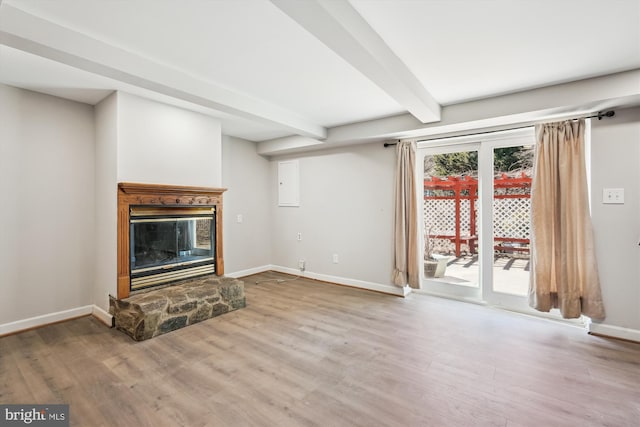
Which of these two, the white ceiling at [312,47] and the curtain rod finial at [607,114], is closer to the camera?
the white ceiling at [312,47]

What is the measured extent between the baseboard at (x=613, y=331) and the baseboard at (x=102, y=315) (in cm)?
475

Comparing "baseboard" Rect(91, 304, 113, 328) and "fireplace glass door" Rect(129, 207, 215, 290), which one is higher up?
"fireplace glass door" Rect(129, 207, 215, 290)

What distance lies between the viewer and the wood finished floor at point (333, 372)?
173 cm

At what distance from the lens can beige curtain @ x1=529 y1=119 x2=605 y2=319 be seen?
2.78m

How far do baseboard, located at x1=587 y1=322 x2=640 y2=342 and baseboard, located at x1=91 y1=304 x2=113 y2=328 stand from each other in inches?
187

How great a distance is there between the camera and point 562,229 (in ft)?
9.59

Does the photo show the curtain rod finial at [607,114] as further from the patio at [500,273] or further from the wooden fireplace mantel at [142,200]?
the wooden fireplace mantel at [142,200]

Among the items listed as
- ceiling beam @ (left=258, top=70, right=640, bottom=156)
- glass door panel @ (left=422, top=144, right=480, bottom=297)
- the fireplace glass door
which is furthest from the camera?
glass door panel @ (left=422, top=144, right=480, bottom=297)

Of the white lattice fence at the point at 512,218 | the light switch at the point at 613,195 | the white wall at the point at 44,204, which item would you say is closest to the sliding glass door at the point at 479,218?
the white lattice fence at the point at 512,218

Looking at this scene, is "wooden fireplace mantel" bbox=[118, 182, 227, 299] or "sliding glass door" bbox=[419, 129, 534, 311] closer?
"wooden fireplace mantel" bbox=[118, 182, 227, 299]

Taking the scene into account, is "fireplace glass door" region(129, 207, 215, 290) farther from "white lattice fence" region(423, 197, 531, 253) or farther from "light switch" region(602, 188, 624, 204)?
"light switch" region(602, 188, 624, 204)

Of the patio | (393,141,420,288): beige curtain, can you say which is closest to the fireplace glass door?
(393,141,420,288): beige curtain

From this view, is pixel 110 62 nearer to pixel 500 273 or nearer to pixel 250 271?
pixel 250 271

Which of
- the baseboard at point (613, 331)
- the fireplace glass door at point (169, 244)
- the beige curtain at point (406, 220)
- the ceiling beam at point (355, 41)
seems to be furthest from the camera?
the beige curtain at point (406, 220)
